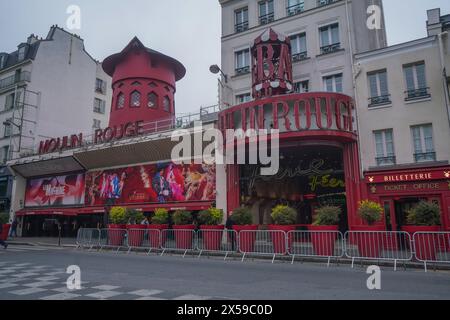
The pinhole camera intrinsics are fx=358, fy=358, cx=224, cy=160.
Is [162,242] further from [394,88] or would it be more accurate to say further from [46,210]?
[46,210]

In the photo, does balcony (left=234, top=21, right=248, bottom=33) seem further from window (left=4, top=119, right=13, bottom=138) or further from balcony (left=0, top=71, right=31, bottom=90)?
window (left=4, top=119, right=13, bottom=138)

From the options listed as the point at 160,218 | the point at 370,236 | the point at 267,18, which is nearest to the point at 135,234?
the point at 160,218

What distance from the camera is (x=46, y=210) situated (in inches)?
979

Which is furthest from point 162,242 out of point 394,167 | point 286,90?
point 394,167

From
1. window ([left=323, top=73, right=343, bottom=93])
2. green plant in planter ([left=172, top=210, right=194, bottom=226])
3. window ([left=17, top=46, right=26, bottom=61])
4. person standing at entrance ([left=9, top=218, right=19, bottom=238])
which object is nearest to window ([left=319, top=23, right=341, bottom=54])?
window ([left=323, top=73, right=343, bottom=93])

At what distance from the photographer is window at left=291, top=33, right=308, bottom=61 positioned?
1684 cm

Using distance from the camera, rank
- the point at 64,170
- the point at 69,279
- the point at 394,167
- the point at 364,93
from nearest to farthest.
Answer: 1. the point at 69,279
2. the point at 394,167
3. the point at 364,93
4. the point at 64,170

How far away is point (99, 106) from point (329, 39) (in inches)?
948

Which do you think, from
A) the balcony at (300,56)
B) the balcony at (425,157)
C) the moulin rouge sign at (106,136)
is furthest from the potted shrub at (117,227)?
the balcony at (425,157)

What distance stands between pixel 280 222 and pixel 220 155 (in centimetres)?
627

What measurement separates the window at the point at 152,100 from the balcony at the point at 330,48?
1277 centimetres

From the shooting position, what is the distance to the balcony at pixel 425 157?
13219 millimetres
